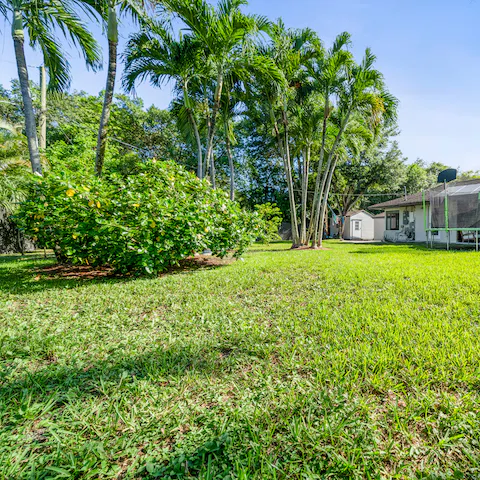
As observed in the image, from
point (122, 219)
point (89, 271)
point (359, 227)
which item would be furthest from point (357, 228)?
point (122, 219)

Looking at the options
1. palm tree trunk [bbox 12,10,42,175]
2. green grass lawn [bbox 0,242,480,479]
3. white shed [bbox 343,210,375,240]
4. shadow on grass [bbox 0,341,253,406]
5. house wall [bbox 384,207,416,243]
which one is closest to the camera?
green grass lawn [bbox 0,242,480,479]

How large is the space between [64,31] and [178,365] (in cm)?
800

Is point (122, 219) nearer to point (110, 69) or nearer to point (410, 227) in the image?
point (110, 69)

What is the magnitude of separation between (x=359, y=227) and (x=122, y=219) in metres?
24.2

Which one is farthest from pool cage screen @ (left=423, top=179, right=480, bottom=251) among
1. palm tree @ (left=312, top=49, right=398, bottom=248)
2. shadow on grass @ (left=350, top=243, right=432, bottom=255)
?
palm tree @ (left=312, top=49, right=398, bottom=248)

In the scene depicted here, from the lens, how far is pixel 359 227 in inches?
956

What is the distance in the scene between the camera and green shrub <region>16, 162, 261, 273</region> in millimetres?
3988

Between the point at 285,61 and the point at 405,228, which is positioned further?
the point at 405,228

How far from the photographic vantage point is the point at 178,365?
180cm

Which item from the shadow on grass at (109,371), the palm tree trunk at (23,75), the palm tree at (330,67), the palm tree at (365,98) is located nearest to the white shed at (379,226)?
the palm tree at (365,98)

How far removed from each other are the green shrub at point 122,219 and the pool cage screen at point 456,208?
9143 mm

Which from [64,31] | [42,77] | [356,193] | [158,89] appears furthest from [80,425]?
[356,193]

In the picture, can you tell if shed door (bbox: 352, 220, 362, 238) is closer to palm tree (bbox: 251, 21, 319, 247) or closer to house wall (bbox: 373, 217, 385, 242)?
house wall (bbox: 373, 217, 385, 242)

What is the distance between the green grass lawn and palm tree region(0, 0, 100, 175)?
4542 mm
